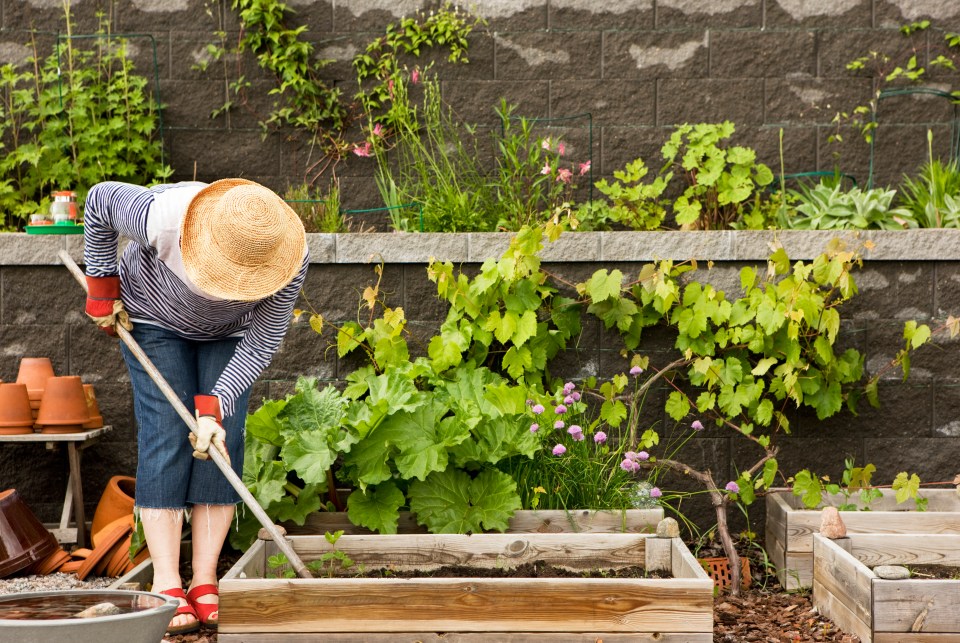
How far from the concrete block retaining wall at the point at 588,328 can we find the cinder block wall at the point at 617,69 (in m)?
0.88

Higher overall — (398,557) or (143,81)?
(143,81)

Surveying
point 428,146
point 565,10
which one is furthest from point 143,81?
point 565,10

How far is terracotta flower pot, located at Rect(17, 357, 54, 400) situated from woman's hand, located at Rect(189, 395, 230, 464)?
118 cm

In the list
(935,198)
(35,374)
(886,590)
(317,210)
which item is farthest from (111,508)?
(935,198)

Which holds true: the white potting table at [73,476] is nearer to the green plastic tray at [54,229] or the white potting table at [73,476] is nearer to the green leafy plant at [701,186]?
the green plastic tray at [54,229]

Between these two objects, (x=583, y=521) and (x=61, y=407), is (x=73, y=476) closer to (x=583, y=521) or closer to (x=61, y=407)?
(x=61, y=407)

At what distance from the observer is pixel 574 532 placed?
2.94m

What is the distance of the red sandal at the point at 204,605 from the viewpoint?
8.61 ft

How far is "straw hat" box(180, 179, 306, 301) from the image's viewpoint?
2320 mm

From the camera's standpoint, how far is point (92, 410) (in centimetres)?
342

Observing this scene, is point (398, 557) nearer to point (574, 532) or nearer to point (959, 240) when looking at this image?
point (574, 532)

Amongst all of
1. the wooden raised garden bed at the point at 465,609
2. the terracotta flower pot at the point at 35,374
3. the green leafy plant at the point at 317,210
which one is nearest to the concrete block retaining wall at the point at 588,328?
the terracotta flower pot at the point at 35,374

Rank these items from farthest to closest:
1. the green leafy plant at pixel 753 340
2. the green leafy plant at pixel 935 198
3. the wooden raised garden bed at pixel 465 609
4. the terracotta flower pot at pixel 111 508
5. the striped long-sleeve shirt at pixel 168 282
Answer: the green leafy plant at pixel 935 198 < the green leafy plant at pixel 753 340 < the terracotta flower pot at pixel 111 508 < the striped long-sleeve shirt at pixel 168 282 < the wooden raised garden bed at pixel 465 609

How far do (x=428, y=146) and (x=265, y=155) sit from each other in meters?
0.78
